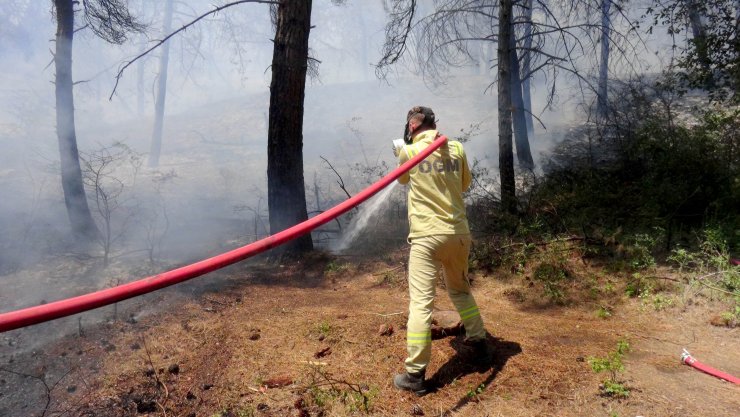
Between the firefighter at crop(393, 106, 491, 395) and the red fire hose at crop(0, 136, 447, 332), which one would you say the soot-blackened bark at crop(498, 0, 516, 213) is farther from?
the red fire hose at crop(0, 136, 447, 332)

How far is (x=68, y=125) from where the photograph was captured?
908 cm

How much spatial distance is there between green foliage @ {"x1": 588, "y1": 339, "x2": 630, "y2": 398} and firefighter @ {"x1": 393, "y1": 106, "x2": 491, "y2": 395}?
71cm

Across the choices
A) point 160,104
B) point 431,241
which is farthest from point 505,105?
point 160,104

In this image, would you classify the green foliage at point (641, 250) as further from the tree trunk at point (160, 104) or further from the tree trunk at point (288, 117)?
the tree trunk at point (160, 104)

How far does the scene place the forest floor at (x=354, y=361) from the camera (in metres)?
2.90

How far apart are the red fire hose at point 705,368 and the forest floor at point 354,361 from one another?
5cm

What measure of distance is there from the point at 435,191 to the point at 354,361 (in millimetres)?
1381

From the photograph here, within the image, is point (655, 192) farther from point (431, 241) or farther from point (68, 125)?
point (68, 125)

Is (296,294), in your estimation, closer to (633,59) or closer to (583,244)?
(583,244)

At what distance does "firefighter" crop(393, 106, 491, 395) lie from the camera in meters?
3.01

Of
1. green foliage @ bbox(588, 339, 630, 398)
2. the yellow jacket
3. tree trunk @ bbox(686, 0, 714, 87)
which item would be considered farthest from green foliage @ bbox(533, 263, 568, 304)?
tree trunk @ bbox(686, 0, 714, 87)

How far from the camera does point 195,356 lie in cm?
360

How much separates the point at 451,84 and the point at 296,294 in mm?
30432

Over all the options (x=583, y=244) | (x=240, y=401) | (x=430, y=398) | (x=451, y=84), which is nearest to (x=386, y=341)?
(x=430, y=398)
